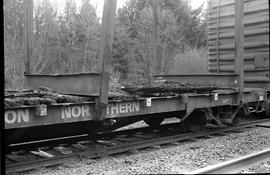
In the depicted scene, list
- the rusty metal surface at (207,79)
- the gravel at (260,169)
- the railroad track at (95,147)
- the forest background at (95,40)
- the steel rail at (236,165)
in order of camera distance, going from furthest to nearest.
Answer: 1. the forest background at (95,40)
2. the rusty metal surface at (207,79)
3. the railroad track at (95,147)
4. the gravel at (260,169)
5. the steel rail at (236,165)

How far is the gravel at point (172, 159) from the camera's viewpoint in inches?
178

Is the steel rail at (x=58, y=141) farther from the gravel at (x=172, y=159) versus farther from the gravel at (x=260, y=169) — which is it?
the gravel at (x=260, y=169)

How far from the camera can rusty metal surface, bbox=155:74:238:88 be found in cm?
761

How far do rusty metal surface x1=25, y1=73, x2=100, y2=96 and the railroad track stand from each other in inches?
41.3

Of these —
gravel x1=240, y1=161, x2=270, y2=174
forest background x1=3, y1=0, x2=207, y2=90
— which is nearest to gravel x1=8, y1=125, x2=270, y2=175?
gravel x1=240, y1=161, x2=270, y2=174

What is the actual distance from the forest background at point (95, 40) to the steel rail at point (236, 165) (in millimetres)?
5541

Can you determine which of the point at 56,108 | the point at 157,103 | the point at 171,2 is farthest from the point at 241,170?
the point at 171,2

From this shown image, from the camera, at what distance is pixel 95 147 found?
18.7 feet

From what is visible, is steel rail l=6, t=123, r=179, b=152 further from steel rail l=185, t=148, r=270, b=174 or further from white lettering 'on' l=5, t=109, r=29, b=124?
steel rail l=185, t=148, r=270, b=174

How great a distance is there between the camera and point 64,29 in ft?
52.3

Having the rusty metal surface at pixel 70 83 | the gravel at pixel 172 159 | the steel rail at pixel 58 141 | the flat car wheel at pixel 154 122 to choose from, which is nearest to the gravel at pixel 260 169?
the gravel at pixel 172 159

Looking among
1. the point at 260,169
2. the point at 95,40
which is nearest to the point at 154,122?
the point at 260,169

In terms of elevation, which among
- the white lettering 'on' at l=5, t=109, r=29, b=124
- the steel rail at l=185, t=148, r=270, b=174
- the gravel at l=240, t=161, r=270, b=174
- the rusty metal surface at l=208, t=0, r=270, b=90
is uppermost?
the rusty metal surface at l=208, t=0, r=270, b=90

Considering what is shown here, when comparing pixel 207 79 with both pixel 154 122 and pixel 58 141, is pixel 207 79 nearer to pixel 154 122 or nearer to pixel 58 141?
pixel 154 122
